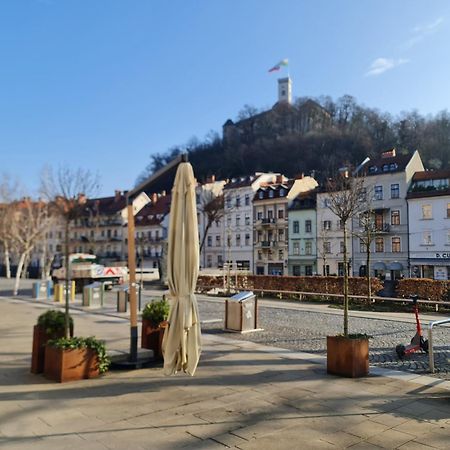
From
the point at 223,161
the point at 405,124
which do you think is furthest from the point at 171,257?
the point at 223,161

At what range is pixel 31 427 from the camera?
512 centimetres

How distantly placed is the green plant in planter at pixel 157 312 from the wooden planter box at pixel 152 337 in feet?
0.26

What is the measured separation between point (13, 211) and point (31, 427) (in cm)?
4465

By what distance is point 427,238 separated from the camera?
41.7 meters

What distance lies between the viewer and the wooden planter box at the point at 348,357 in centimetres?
728

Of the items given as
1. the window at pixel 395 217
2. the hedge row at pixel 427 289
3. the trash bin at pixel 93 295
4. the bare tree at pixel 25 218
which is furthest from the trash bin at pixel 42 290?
the window at pixel 395 217

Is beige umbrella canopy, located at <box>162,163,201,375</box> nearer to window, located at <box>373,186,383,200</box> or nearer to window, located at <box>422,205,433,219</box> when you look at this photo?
window, located at <box>422,205,433,219</box>

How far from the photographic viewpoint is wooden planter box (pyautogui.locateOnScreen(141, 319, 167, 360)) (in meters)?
8.70

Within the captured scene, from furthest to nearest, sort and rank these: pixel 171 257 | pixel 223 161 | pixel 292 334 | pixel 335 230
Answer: pixel 223 161 < pixel 335 230 < pixel 292 334 < pixel 171 257

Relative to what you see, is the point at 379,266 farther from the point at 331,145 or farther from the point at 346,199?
the point at 331,145

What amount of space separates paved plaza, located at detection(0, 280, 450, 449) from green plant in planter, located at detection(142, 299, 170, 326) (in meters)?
1.11

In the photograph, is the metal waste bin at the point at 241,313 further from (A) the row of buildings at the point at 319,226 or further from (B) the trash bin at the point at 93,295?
(A) the row of buildings at the point at 319,226

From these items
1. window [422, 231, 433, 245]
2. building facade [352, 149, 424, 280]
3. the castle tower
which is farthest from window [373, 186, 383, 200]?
the castle tower

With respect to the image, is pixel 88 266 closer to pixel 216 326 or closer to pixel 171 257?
pixel 216 326
